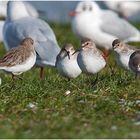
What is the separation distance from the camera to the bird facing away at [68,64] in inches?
355

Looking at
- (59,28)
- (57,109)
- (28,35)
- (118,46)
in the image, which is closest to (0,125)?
(57,109)

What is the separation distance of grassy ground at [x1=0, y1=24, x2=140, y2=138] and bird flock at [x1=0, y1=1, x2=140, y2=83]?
0.22 meters

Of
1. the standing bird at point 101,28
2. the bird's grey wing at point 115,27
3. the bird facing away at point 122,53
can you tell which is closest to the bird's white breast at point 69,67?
the bird facing away at point 122,53

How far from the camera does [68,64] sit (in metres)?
9.03

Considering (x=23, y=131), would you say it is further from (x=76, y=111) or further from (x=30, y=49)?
(x=30, y=49)

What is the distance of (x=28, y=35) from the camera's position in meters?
12.0

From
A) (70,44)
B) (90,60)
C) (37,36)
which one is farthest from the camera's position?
(37,36)

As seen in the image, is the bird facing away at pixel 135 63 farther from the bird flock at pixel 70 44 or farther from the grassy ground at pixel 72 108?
the grassy ground at pixel 72 108

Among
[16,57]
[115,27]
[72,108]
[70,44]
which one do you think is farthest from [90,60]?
[115,27]

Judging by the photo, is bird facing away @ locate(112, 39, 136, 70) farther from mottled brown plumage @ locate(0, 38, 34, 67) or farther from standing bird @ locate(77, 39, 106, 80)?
mottled brown plumage @ locate(0, 38, 34, 67)

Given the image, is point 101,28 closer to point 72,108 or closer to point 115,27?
point 115,27

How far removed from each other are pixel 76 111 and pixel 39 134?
1149mm

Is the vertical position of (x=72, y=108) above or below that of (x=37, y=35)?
above

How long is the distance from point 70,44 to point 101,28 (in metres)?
6.27
